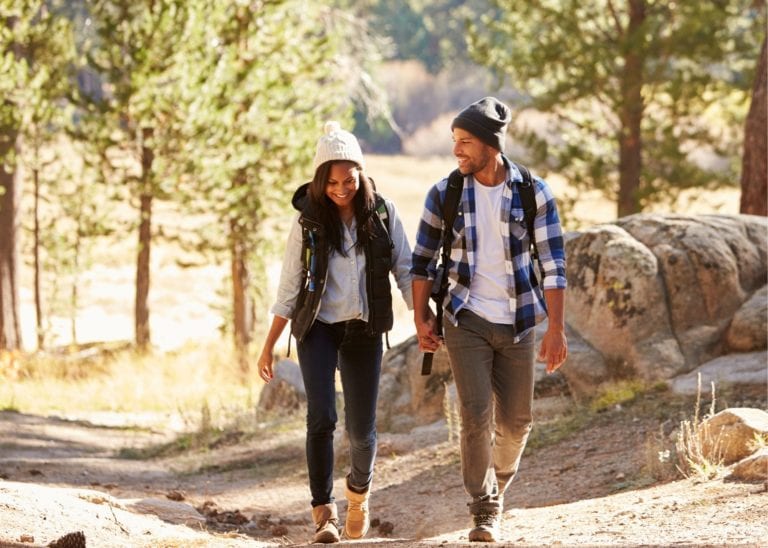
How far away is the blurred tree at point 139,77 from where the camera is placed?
1805 centimetres

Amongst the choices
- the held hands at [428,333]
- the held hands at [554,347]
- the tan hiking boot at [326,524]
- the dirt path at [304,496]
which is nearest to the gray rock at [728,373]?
the dirt path at [304,496]

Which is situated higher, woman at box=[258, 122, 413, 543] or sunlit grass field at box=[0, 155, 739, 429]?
woman at box=[258, 122, 413, 543]

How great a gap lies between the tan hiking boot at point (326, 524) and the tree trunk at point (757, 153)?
9.02 metres

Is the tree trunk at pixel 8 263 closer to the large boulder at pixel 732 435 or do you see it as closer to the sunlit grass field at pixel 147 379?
the sunlit grass field at pixel 147 379

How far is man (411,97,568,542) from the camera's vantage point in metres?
5.60

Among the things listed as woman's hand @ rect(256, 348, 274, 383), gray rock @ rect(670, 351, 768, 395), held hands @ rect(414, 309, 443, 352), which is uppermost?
held hands @ rect(414, 309, 443, 352)

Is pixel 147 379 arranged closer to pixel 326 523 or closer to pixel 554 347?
pixel 326 523

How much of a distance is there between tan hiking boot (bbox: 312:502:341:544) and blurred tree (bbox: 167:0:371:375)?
12.9m

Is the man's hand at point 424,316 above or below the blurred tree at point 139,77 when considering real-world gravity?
below

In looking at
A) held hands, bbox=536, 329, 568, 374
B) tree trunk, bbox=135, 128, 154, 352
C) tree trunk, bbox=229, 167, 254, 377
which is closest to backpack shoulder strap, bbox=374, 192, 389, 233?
held hands, bbox=536, 329, 568, 374

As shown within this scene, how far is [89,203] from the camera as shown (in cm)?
2236

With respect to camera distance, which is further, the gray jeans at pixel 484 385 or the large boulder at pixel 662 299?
the large boulder at pixel 662 299

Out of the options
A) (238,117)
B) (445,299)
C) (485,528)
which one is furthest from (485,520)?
(238,117)

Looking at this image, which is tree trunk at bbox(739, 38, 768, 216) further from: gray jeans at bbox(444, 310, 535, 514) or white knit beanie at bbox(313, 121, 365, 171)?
white knit beanie at bbox(313, 121, 365, 171)
